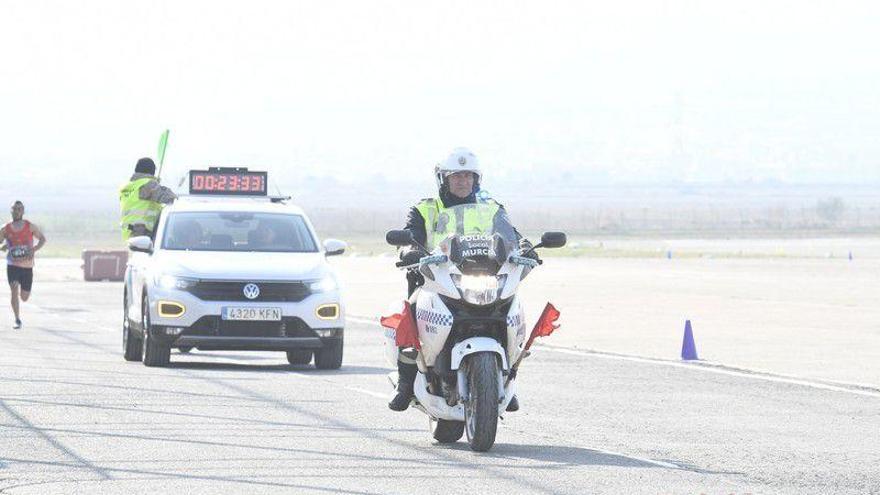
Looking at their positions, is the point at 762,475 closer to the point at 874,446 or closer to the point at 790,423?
the point at 874,446

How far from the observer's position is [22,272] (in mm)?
30078

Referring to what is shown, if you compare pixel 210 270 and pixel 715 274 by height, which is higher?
pixel 210 270

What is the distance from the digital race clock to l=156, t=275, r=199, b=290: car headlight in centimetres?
315

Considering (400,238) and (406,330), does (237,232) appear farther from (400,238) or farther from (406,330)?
(400,238)

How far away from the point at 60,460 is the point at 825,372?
11230mm

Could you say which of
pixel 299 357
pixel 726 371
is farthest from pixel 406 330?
pixel 299 357

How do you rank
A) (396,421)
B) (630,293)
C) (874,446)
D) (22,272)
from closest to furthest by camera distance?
(874,446), (396,421), (22,272), (630,293)

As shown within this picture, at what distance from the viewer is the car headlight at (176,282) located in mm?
20562

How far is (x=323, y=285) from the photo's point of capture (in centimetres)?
2083

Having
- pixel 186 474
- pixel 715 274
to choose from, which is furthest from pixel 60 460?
pixel 715 274

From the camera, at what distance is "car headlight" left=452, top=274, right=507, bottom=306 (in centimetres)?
1302

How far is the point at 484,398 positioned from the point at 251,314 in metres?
7.87

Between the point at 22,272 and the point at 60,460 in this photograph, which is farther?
the point at 22,272

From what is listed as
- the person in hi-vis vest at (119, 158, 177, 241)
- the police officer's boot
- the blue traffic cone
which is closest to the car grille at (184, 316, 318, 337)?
the person in hi-vis vest at (119, 158, 177, 241)
